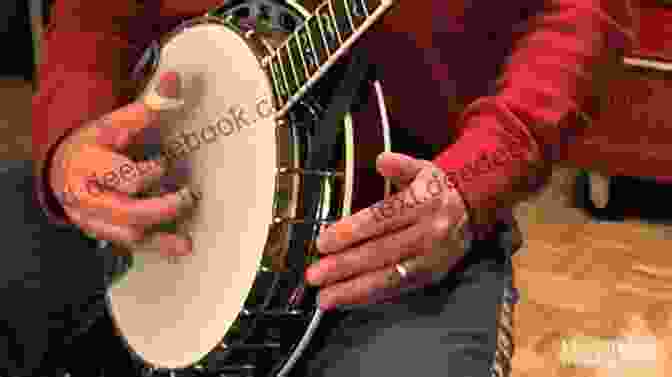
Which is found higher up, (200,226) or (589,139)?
(200,226)

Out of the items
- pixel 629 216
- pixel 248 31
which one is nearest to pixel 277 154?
pixel 248 31

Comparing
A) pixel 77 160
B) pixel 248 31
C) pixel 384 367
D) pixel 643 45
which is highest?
pixel 248 31

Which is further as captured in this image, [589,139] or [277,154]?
[589,139]

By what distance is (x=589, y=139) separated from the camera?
1693 millimetres

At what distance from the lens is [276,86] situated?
574mm

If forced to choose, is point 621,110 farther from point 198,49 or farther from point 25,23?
point 25,23

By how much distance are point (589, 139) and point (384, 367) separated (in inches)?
50.6

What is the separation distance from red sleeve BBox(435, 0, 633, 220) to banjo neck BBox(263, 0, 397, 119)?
5.3 inches

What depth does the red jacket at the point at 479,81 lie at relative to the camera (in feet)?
2.01

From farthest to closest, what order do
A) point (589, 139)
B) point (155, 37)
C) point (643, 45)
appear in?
point (589, 139)
point (643, 45)
point (155, 37)

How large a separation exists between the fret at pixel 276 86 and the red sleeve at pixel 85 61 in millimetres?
281

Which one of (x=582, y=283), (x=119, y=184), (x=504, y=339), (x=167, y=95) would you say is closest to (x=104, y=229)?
(x=119, y=184)

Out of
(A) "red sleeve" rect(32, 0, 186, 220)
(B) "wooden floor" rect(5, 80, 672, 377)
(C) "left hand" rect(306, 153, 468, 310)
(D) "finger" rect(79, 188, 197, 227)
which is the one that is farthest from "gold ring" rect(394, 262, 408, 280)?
(B) "wooden floor" rect(5, 80, 672, 377)

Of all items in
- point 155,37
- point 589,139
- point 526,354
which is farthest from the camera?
point 589,139
